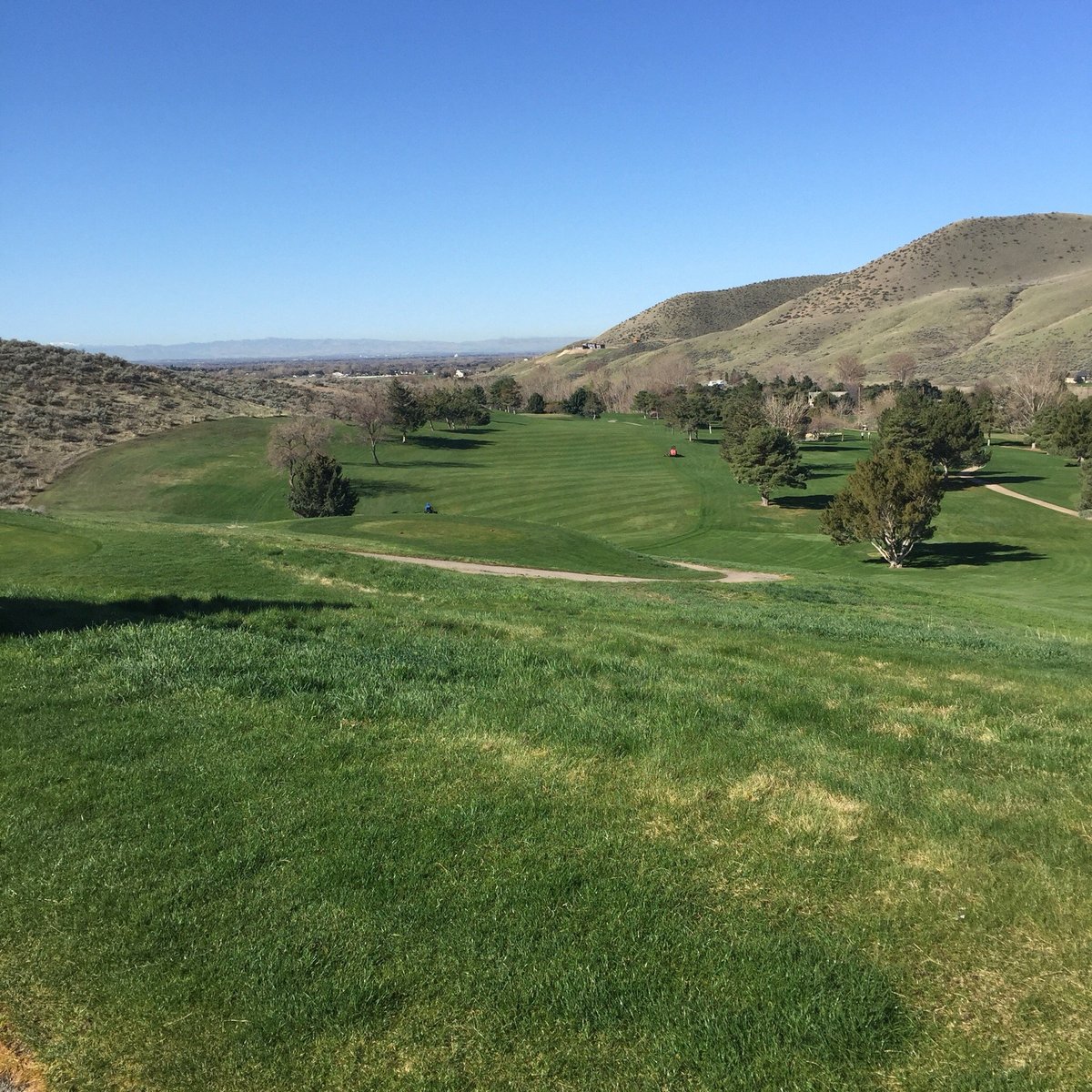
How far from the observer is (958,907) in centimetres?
615

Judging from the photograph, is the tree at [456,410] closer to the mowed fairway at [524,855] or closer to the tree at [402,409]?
the tree at [402,409]

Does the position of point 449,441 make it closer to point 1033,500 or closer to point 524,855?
point 1033,500

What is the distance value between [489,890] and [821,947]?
252 cm

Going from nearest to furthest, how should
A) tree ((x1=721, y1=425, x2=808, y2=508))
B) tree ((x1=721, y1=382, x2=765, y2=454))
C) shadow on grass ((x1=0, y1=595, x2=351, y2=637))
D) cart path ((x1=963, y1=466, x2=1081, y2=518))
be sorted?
1. shadow on grass ((x1=0, y1=595, x2=351, y2=637))
2. cart path ((x1=963, y1=466, x2=1081, y2=518))
3. tree ((x1=721, y1=425, x2=808, y2=508))
4. tree ((x1=721, y1=382, x2=765, y2=454))

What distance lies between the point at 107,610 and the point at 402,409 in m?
99.1

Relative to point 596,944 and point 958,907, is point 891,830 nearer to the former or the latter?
point 958,907

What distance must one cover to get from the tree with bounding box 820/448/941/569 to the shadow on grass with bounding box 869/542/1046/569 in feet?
6.48

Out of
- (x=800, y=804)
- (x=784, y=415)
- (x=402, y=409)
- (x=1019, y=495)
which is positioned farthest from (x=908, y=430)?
(x=800, y=804)

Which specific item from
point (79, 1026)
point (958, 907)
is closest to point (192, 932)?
point (79, 1026)

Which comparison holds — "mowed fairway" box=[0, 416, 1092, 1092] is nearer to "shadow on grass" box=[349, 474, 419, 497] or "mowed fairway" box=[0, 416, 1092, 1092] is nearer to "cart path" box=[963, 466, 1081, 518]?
"cart path" box=[963, 466, 1081, 518]

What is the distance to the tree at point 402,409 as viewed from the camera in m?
109

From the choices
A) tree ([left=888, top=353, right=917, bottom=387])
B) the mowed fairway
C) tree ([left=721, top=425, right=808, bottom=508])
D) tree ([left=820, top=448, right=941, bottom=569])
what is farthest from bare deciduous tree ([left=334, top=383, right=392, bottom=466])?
tree ([left=888, top=353, right=917, bottom=387])

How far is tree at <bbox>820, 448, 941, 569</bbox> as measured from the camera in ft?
163

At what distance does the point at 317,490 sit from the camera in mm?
64188
